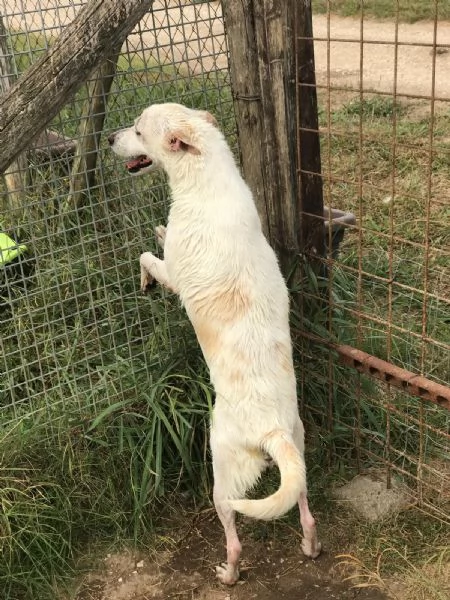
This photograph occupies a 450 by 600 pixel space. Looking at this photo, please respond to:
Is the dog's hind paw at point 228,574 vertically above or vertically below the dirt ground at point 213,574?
above

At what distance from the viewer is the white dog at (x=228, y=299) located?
299 cm

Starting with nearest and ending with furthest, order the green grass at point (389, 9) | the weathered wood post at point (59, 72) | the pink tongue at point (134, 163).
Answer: the weathered wood post at point (59, 72) → the pink tongue at point (134, 163) → the green grass at point (389, 9)

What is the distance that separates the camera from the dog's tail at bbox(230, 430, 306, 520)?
265 centimetres

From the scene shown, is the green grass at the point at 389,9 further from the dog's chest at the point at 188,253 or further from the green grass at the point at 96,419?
the dog's chest at the point at 188,253

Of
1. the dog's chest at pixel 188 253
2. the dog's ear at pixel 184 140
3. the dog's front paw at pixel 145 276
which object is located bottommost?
the dog's front paw at pixel 145 276

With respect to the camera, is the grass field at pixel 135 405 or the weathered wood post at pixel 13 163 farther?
the weathered wood post at pixel 13 163

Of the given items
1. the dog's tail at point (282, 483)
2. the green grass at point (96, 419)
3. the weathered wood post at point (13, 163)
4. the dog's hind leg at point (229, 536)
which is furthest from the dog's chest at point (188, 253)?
the weathered wood post at point (13, 163)

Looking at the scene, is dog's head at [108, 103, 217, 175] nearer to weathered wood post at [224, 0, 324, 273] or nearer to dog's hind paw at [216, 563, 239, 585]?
weathered wood post at [224, 0, 324, 273]

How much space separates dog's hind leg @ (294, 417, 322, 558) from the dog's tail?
8.5 inches

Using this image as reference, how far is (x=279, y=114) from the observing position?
132 inches

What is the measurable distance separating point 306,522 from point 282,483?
21.9 inches

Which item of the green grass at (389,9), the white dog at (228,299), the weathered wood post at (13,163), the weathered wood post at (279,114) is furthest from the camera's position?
the green grass at (389,9)

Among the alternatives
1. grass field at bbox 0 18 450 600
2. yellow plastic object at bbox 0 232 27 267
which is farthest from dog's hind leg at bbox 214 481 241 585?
yellow plastic object at bbox 0 232 27 267

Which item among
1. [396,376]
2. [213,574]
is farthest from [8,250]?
[396,376]
